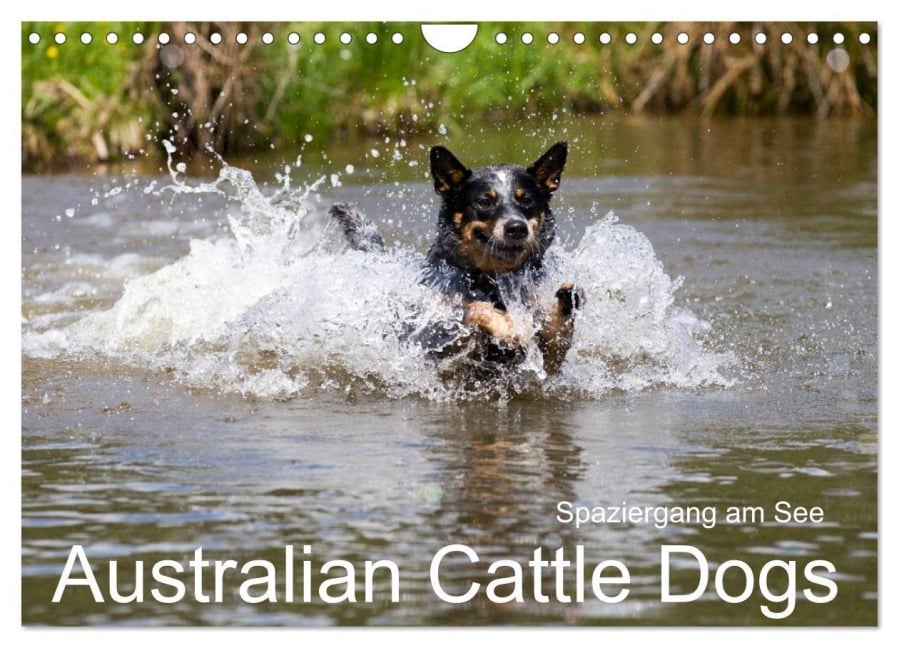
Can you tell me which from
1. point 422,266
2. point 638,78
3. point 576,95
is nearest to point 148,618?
point 422,266

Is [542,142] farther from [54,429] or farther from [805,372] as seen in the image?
[54,429]

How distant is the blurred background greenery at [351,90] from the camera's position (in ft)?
29.2

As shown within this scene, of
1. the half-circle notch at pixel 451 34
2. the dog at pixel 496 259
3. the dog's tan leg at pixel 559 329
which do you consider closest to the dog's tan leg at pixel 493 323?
the dog at pixel 496 259

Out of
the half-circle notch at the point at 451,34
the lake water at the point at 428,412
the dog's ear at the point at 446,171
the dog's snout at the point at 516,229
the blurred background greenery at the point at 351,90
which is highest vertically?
the blurred background greenery at the point at 351,90

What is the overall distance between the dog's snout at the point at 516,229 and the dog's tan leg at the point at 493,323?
0.33 meters

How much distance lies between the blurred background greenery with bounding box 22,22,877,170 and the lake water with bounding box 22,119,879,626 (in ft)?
1.09

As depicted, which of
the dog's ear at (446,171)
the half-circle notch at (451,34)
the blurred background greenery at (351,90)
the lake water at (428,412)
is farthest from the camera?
the blurred background greenery at (351,90)

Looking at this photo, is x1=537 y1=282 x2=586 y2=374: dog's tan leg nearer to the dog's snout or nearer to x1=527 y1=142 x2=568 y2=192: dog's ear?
the dog's snout

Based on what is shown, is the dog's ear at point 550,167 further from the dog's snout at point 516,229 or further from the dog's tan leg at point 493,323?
the dog's tan leg at point 493,323

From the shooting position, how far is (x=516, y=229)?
6285 mm

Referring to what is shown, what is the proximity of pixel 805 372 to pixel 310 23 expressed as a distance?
8.87 ft

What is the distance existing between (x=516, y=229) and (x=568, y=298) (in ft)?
1.20

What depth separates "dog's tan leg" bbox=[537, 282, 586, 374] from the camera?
634 cm

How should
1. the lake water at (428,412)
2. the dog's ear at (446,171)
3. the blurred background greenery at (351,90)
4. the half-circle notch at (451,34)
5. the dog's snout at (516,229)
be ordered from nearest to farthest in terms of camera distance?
the lake water at (428,412) < the half-circle notch at (451,34) < the dog's snout at (516,229) < the dog's ear at (446,171) < the blurred background greenery at (351,90)
